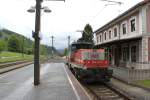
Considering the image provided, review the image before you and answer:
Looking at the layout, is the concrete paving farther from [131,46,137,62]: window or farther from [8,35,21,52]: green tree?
[8,35,21,52]: green tree

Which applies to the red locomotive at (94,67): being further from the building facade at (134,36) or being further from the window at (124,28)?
the window at (124,28)

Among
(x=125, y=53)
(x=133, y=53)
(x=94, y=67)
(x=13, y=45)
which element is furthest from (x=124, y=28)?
(x=13, y=45)

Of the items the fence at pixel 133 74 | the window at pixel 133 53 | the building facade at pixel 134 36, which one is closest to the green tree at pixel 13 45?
the building facade at pixel 134 36

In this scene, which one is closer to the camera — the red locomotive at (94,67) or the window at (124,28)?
the red locomotive at (94,67)

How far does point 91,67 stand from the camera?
20.5 meters

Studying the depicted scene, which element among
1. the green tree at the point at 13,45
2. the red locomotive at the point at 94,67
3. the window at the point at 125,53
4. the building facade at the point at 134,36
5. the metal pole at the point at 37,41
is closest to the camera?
the metal pole at the point at 37,41

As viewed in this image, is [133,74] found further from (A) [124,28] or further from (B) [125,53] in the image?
(A) [124,28]

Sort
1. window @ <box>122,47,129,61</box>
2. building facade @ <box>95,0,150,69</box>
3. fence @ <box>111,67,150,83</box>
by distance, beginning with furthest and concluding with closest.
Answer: window @ <box>122,47,129,61</box> → building facade @ <box>95,0,150,69</box> → fence @ <box>111,67,150,83</box>

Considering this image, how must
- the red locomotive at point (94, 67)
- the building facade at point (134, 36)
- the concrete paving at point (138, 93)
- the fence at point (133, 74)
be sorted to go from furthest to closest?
1. the building facade at point (134, 36)
2. the fence at point (133, 74)
3. the red locomotive at point (94, 67)
4. the concrete paving at point (138, 93)

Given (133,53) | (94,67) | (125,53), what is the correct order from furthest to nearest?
1. (125,53)
2. (133,53)
3. (94,67)

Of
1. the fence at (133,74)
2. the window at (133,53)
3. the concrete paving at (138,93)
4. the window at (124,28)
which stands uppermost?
the window at (124,28)

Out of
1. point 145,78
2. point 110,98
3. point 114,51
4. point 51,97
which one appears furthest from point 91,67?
point 114,51

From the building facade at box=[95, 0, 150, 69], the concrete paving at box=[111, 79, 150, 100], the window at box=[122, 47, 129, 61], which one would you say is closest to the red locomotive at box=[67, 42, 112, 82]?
the concrete paving at box=[111, 79, 150, 100]

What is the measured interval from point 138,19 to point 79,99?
18091 mm
